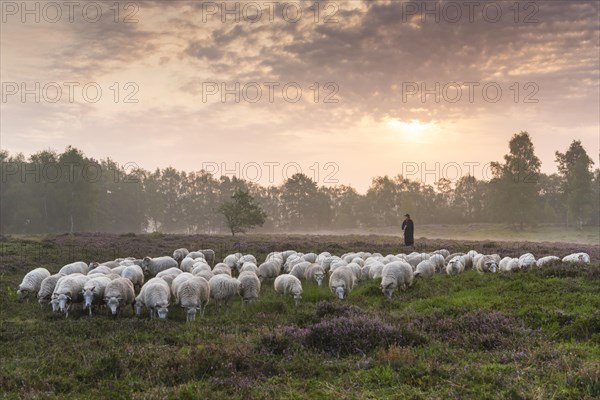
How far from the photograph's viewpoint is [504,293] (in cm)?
1345

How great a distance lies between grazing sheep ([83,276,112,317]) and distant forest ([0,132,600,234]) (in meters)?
73.5

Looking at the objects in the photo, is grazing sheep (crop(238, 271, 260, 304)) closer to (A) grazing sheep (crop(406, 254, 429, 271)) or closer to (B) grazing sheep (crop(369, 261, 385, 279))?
(B) grazing sheep (crop(369, 261, 385, 279))

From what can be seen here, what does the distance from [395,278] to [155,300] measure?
27.9ft

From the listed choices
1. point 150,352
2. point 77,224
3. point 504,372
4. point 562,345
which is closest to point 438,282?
point 562,345

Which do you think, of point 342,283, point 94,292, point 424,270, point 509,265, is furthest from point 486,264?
point 94,292

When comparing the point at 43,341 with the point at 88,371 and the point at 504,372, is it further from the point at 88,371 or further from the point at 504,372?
the point at 504,372

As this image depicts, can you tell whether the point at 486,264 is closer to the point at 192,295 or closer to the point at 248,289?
the point at 248,289

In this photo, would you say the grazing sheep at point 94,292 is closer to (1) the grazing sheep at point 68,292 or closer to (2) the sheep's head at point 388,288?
(1) the grazing sheep at point 68,292

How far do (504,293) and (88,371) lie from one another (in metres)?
11.8

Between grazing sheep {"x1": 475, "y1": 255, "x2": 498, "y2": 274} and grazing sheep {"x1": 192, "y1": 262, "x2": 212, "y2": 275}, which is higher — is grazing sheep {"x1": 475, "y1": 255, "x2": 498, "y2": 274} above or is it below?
below

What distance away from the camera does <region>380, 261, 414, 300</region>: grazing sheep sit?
15734 millimetres

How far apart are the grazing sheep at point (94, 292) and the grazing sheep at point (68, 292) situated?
1.77 ft

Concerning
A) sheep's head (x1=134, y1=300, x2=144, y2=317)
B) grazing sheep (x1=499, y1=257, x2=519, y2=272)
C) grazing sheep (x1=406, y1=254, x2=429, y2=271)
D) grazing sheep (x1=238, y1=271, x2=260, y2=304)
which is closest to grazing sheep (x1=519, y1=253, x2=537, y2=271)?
grazing sheep (x1=499, y1=257, x2=519, y2=272)

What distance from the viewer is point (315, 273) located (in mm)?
18828
